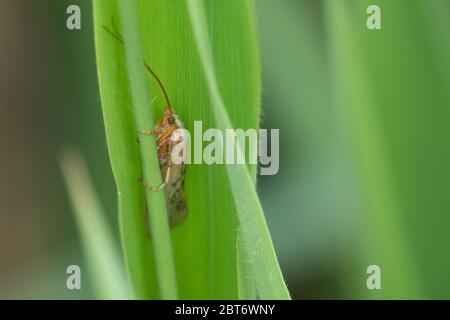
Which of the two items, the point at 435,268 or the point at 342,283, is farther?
the point at 342,283

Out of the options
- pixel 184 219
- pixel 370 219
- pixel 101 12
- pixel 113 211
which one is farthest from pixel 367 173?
pixel 113 211

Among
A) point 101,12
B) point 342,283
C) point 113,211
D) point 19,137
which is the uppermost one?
point 101,12

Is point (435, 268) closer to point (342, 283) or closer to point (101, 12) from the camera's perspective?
point (342, 283)

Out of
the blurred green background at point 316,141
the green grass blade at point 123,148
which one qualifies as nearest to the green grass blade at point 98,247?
the green grass blade at point 123,148

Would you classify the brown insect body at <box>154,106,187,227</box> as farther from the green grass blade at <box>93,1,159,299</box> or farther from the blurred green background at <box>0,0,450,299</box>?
the blurred green background at <box>0,0,450,299</box>
